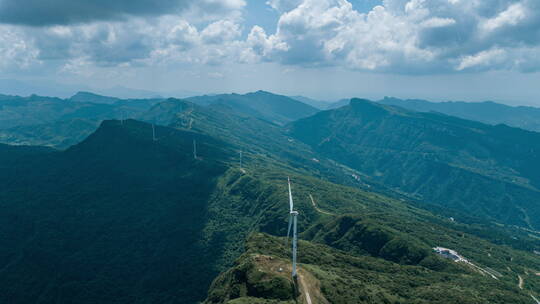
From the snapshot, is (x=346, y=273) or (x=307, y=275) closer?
(x=307, y=275)

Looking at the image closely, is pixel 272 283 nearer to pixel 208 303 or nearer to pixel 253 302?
pixel 253 302

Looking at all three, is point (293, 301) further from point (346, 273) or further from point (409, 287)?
point (409, 287)

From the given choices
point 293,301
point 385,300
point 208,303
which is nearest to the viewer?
point 293,301

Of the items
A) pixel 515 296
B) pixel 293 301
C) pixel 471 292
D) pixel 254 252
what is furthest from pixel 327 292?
pixel 515 296

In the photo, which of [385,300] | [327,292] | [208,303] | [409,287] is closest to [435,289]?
[409,287]

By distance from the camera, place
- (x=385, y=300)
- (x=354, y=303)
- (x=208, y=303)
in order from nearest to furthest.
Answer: (x=354, y=303)
(x=385, y=300)
(x=208, y=303)

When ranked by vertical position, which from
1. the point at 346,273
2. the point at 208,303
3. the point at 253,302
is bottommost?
the point at 208,303

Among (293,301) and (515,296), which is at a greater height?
(293,301)

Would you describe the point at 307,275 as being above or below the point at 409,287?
above

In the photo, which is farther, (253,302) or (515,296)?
(515,296)
